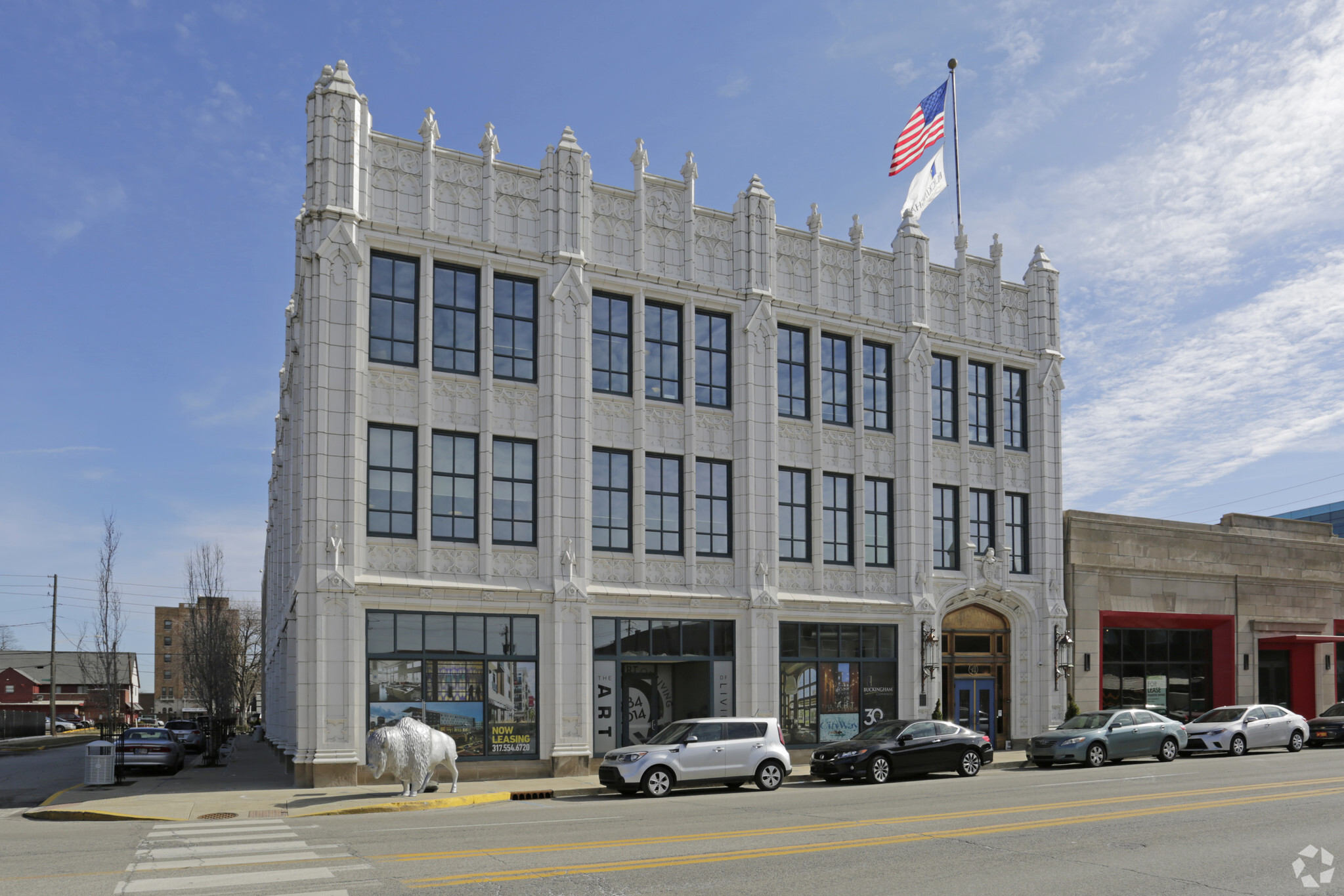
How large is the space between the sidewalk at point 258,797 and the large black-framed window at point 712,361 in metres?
9.71

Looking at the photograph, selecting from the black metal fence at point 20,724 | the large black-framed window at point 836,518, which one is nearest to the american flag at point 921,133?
the large black-framed window at point 836,518

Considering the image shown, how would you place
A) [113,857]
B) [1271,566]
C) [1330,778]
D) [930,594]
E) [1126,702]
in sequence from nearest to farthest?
[113,857] → [1330,778] → [930,594] → [1126,702] → [1271,566]

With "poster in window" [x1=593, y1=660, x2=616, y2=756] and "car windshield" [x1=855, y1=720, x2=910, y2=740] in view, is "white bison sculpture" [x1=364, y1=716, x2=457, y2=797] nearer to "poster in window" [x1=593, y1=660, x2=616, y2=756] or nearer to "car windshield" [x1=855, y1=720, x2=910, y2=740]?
"poster in window" [x1=593, y1=660, x2=616, y2=756]

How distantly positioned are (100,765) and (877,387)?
2187 centimetres

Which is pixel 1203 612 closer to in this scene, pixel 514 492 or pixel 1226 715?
pixel 1226 715

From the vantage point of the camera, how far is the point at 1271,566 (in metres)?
41.5

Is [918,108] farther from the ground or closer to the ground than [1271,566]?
farther from the ground

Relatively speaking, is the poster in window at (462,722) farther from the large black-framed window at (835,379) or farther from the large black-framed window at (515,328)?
the large black-framed window at (835,379)

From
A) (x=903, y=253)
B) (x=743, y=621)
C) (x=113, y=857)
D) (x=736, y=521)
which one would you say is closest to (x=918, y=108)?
(x=903, y=253)

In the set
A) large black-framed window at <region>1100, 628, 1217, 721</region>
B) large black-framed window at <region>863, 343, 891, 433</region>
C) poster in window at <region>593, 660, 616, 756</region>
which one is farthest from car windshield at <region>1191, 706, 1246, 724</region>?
poster in window at <region>593, 660, 616, 756</region>

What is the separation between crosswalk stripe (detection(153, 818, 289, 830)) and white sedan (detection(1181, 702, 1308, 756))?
23.8m

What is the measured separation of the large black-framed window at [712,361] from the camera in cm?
2952

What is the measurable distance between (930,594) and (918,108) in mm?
14637

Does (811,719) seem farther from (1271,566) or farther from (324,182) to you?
(1271,566)
